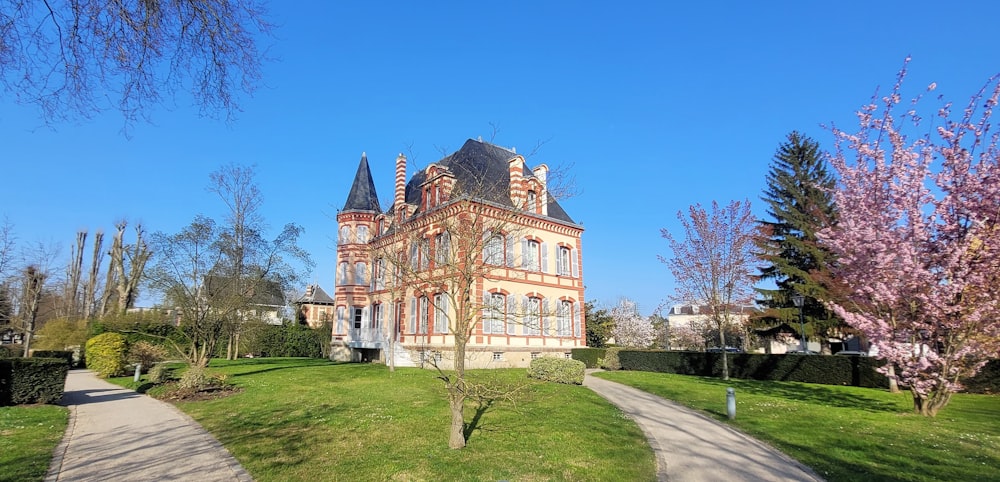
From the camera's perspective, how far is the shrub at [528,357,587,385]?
1605 cm

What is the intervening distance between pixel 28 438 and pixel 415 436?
6.78 meters

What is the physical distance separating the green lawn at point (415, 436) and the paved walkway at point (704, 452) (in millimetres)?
346

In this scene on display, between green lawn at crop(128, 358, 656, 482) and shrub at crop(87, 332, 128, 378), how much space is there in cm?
1136

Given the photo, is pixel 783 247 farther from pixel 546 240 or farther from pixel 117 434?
pixel 117 434

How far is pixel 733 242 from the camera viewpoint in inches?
875

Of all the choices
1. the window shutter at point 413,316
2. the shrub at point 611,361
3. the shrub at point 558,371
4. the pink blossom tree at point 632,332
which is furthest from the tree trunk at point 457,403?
the pink blossom tree at point 632,332

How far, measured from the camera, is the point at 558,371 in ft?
52.9

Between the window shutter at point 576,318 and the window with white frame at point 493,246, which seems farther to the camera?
the window shutter at point 576,318

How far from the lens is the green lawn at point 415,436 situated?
675 cm

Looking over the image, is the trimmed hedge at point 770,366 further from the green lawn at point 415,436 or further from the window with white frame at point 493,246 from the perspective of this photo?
the green lawn at point 415,436

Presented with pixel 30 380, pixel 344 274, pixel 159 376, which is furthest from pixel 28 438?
pixel 344 274

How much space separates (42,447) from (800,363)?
892 inches

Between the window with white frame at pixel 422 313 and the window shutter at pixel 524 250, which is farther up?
the window shutter at pixel 524 250

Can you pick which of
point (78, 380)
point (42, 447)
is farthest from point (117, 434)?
point (78, 380)
